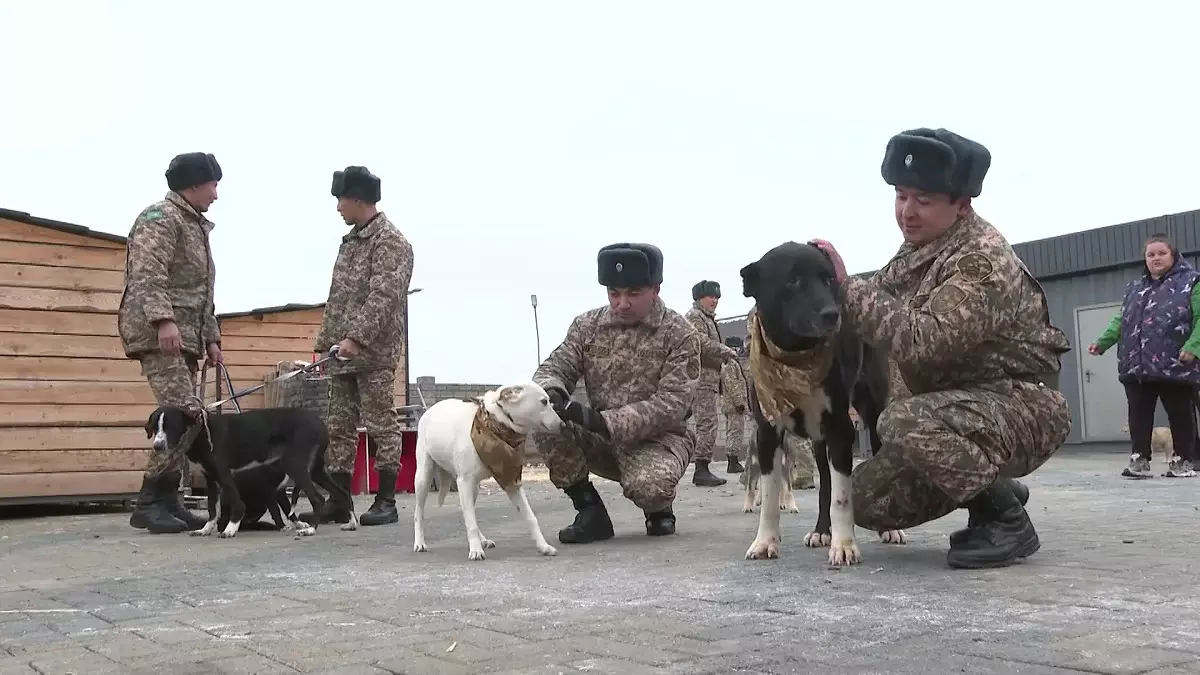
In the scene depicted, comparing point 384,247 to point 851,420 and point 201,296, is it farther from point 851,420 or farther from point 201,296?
point 851,420

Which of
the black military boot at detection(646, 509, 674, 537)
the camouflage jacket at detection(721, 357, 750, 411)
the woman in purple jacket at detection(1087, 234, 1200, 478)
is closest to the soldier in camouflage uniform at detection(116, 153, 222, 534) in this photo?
the black military boot at detection(646, 509, 674, 537)

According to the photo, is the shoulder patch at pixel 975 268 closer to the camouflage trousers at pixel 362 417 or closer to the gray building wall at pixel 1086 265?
the camouflage trousers at pixel 362 417

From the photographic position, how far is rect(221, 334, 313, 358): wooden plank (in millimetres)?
12805

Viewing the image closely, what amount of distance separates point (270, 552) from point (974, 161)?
3899 mm

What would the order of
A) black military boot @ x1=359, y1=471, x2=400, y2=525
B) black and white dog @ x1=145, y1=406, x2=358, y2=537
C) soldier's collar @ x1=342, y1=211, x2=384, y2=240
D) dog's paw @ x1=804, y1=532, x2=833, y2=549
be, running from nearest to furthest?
1. dog's paw @ x1=804, y1=532, x2=833, y2=549
2. black and white dog @ x1=145, y1=406, x2=358, y2=537
3. black military boot @ x1=359, y1=471, x2=400, y2=525
4. soldier's collar @ x1=342, y1=211, x2=384, y2=240

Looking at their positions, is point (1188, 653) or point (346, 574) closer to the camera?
point (1188, 653)

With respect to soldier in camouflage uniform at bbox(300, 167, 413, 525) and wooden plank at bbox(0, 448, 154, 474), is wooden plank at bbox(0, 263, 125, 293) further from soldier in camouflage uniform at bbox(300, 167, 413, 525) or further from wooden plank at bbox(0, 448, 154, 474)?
soldier in camouflage uniform at bbox(300, 167, 413, 525)

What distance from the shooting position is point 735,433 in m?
12.7

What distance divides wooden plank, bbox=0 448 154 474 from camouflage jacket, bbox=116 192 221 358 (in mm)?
1617

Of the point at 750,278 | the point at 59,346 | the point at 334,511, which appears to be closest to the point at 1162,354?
the point at 750,278

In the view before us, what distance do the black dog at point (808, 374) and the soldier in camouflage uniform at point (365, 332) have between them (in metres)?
3.23

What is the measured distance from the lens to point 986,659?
→ 2.44 meters

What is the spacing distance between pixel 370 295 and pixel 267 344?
22.2 ft

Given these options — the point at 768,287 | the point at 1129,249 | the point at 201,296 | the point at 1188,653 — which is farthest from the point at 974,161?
the point at 1129,249
